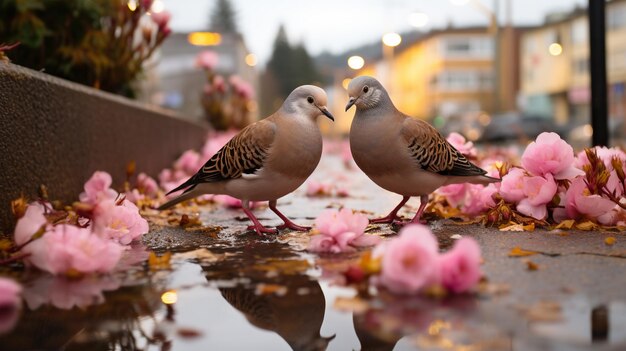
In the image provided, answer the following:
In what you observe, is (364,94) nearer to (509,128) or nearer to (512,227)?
(512,227)

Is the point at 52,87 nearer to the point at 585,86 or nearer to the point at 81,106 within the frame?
the point at 81,106

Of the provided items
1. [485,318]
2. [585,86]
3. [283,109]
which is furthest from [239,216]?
[585,86]

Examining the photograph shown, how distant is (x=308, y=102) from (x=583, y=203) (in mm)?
1595

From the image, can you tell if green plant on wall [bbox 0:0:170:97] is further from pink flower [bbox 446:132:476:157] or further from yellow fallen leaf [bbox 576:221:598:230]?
yellow fallen leaf [bbox 576:221:598:230]

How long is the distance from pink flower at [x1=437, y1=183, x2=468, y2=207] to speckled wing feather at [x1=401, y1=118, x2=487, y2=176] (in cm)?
46

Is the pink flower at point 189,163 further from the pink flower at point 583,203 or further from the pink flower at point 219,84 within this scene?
the pink flower at point 219,84

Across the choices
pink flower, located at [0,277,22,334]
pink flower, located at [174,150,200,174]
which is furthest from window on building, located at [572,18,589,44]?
pink flower, located at [0,277,22,334]

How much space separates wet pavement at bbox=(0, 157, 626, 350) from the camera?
1800mm

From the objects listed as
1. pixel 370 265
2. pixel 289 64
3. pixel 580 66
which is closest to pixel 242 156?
pixel 370 265

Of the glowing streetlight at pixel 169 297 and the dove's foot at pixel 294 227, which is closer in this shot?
the glowing streetlight at pixel 169 297

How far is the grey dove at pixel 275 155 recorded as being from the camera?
→ 368cm

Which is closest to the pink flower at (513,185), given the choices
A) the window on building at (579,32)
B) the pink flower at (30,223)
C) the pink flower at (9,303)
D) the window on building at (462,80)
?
the pink flower at (30,223)

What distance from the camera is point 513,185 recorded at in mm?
3836

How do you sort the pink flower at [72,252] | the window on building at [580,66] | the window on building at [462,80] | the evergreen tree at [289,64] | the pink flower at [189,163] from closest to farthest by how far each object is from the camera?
the pink flower at [72,252] → the pink flower at [189,163] → the window on building at [580,66] → the window on building at [462,80] → the evergreen tree at [289,64]
